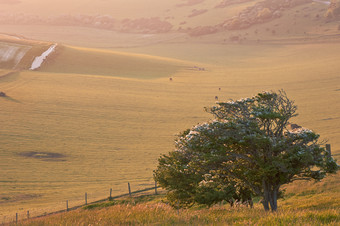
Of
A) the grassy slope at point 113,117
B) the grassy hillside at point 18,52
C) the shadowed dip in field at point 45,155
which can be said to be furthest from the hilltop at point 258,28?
the shadowed dip in field at point 45,155

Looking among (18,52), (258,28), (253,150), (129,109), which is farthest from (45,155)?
(258,28)

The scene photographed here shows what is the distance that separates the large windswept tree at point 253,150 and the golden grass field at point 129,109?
170 centimetres

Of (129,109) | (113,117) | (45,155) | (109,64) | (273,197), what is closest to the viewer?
(273,197)

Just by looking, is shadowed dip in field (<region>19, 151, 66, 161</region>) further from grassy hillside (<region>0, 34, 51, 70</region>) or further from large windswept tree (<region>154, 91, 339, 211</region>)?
grassy hillside (<region>0, 34, 51, 70</region>)

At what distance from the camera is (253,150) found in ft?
55.7

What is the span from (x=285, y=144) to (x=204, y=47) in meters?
132

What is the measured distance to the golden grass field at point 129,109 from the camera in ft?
111

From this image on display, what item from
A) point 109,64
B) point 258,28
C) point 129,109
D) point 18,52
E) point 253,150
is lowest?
point 253,150

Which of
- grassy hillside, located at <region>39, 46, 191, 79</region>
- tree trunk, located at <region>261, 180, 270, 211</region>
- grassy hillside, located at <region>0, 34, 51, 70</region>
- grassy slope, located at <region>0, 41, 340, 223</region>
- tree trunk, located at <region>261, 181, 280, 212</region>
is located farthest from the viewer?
grassy hillside, located at <region>39, 46, 191, 79</region>

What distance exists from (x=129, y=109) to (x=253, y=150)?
5147 centimetres

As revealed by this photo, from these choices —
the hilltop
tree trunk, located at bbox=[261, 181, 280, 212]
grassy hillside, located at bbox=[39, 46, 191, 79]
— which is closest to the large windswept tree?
tree trunk, located at bbox=[261, 181, 280, 212]

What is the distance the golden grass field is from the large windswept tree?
1700 millimetres

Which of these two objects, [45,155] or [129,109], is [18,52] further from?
[45,155]

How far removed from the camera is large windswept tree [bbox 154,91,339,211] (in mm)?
16266
